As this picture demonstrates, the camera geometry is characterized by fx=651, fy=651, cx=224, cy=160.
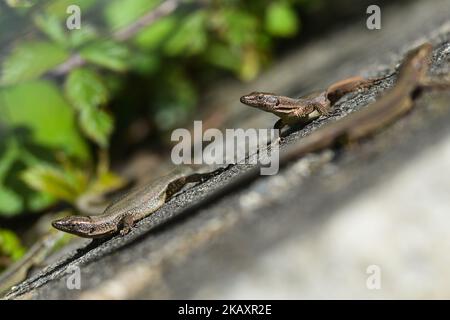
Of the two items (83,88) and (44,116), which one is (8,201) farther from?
(83,88)

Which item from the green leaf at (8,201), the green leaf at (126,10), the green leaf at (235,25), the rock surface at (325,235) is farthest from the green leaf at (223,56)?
the rock surface at (325,235)

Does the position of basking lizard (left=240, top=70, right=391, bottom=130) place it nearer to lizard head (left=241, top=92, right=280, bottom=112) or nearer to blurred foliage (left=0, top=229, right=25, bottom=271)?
lizard head (left=241, top=92, right=280, bottom=112)

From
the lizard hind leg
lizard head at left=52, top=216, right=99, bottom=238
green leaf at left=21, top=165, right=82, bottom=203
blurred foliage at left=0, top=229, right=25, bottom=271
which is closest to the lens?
the lizard hind leg

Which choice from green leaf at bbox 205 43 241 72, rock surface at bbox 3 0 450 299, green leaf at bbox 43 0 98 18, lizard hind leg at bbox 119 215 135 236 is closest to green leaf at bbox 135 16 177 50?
green leaf at bbox 205 43 241 72

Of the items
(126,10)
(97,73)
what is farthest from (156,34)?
(97,73)

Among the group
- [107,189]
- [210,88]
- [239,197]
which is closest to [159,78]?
[210,88]

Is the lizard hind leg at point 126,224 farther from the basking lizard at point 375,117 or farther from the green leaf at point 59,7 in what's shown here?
the green leaf at point 59,7
